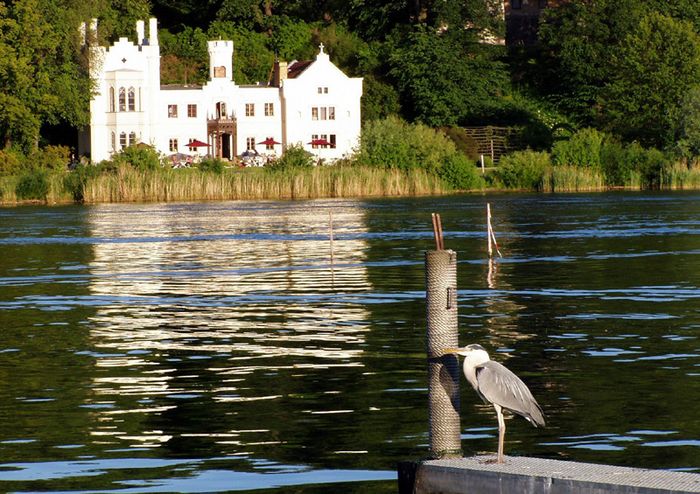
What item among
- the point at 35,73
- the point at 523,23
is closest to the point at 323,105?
the point at 35,73

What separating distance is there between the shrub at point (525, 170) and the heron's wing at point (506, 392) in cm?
9549

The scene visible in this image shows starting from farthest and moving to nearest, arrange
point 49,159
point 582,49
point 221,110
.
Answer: point 582,49, point 221,110, point 49,159

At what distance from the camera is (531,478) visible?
1245 centimetres

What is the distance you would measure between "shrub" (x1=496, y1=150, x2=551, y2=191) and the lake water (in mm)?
53628

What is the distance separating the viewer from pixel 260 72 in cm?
13388

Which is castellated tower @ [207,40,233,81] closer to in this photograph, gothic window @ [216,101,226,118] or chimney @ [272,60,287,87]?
gothic window @ [216,101,226,118]

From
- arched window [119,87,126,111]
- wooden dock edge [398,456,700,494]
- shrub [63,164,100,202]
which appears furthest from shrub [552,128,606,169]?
wooden dock edge [398,456,700,494]

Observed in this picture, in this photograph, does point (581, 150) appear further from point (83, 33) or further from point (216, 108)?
point (83, 33)

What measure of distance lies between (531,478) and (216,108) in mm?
113514

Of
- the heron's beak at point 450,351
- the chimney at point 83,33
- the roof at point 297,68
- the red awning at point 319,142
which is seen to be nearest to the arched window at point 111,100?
the chimney at point 83,33

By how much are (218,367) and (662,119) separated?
9697 cm

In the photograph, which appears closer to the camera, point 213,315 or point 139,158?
point 213,315

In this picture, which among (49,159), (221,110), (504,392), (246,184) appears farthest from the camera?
(221,110)

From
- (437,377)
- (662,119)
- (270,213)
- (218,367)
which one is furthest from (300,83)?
(437,377)
